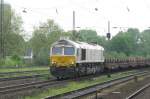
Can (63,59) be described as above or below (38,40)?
below

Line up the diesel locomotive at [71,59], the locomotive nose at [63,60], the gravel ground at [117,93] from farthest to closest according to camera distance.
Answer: the locomotive nose at [63,60] → the diesel locomotive at [71,59] → the gravel ground at [117,93]

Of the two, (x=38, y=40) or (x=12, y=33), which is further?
(x=38, y=40)

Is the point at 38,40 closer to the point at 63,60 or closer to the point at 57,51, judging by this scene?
the point at 57,51

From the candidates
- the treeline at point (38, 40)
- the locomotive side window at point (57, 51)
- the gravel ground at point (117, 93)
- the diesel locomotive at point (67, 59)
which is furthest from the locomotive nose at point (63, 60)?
the treeline at point (38, 40)

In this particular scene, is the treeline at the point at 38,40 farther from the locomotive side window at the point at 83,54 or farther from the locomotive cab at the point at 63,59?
the locomotive cab at the point at 63,59

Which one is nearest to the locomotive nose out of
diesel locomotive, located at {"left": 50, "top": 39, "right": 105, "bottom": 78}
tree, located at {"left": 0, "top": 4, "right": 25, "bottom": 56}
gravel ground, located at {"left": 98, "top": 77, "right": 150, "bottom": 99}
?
diesel locomotive, located at {"left": 50, "top": 39, "right": 105, "bottom": 78}

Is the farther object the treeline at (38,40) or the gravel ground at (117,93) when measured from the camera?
the treeline at (38,40)

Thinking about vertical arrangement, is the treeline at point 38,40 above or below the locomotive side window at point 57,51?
above

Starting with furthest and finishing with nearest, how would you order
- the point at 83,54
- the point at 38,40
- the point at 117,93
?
the point at 38,40
the point at 83,54
the point at 117,93

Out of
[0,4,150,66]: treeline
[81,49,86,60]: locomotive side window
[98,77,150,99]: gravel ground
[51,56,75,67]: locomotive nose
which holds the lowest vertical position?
[98,77,150,99]: gravel ground

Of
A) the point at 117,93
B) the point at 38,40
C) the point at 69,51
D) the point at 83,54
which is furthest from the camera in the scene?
the point at 38,40

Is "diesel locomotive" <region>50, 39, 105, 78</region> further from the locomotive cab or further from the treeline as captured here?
the treeline

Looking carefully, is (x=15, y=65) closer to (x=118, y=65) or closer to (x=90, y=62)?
(x=118, y=65)

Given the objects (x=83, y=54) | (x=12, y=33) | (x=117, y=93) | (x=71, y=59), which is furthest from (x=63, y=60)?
(x=12, y=33)
